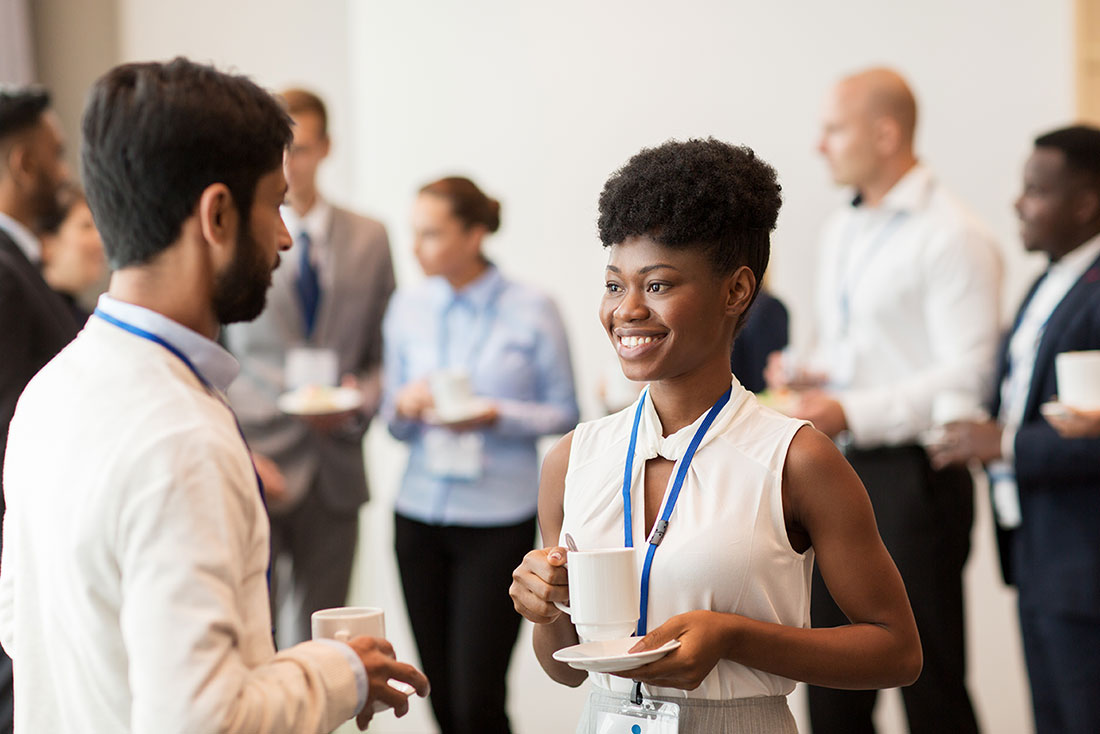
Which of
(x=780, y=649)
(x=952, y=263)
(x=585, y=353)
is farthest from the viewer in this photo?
(x=585, y=353)

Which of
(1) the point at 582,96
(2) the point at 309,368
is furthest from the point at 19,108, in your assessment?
(1) the point at 582,96

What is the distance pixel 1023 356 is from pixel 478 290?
176cm

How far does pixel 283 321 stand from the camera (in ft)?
12.8

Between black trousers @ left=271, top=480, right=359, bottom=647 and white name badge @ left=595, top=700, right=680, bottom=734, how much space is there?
2.50 meters

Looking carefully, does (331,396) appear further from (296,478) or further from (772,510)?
(772,510)

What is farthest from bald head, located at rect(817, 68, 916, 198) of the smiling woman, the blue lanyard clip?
the blue lanyard clip

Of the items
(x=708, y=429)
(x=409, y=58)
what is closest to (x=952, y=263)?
(x=708, y=429)

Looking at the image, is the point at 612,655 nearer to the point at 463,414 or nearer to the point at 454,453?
the point at 463,414

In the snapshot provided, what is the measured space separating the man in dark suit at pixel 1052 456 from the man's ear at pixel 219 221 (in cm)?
232

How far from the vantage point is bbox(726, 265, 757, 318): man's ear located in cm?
160

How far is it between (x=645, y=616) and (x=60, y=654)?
0.74m

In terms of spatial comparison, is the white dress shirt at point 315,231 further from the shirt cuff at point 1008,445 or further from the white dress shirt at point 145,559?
the white dress shirt at point 145,559

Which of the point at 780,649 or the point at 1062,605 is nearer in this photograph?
the point at 780,649

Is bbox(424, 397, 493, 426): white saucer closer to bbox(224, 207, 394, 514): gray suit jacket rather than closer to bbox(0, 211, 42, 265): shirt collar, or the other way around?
bbox(224, 207, 394, 514): gray suit jacket
